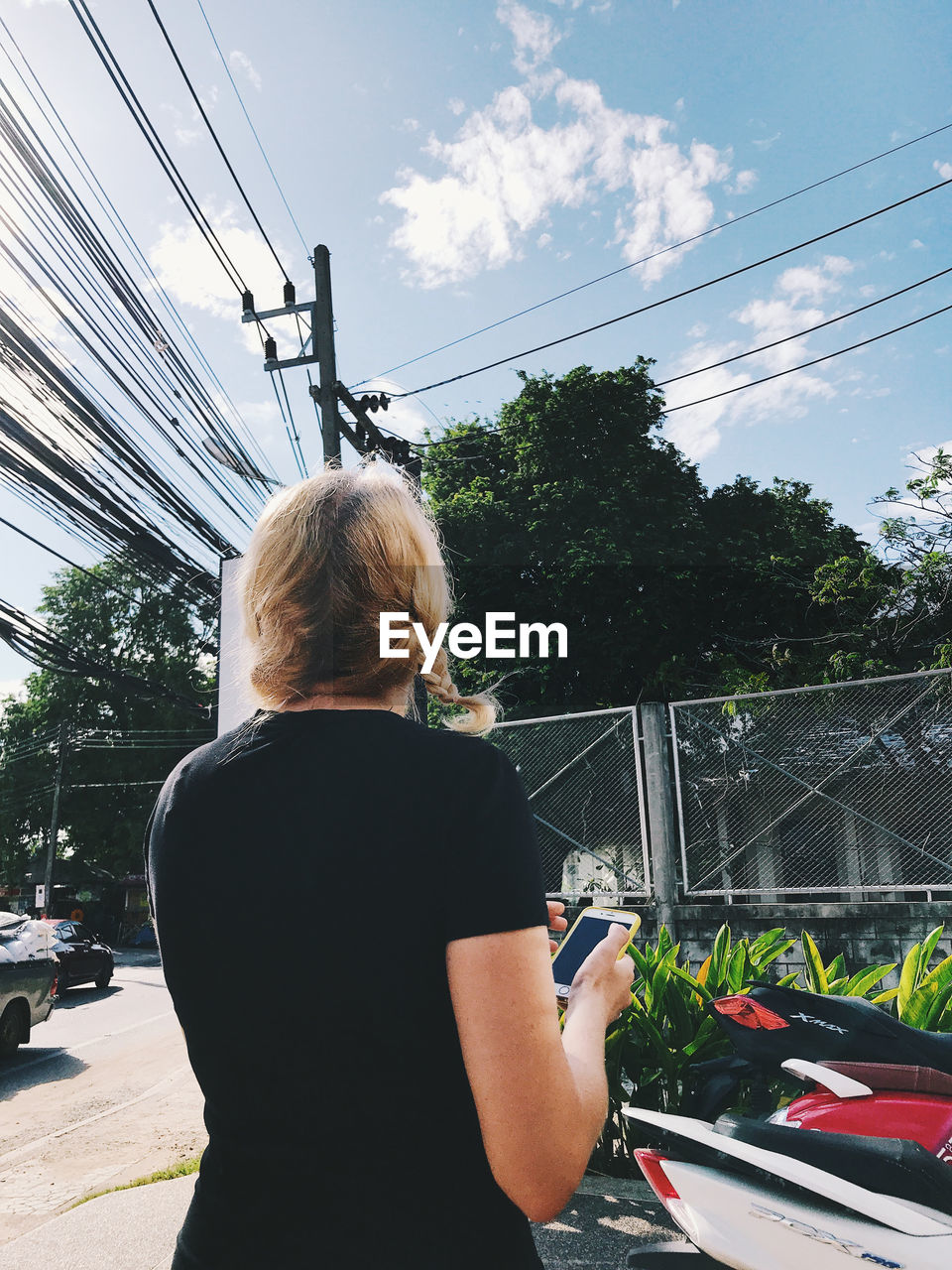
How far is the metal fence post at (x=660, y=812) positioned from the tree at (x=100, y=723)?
2868 centimetres

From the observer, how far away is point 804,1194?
192 centimetres

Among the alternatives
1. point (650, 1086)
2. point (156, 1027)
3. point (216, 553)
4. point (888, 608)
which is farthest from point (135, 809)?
point (650, 1086)

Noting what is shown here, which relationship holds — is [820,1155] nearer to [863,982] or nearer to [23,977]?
[863,982]

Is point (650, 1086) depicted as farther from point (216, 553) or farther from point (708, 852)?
point (216, 553)

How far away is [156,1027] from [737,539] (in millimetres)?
12728

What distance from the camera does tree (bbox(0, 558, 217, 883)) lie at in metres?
33.0

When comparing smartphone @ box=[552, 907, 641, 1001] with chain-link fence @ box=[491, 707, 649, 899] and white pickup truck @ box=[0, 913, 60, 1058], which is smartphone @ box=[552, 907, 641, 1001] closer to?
chain-link fence @ box=[491, 707, 649, 899]

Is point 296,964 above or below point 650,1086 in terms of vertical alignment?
above

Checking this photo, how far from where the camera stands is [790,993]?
2479 mm

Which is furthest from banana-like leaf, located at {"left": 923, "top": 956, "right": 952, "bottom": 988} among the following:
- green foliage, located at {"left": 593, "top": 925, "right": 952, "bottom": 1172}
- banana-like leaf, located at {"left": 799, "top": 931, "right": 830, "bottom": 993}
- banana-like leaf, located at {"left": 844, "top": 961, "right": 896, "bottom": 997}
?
banana-like leaf, located at {"left": 799, "top": 931, "right": 830, "bottom": 993}

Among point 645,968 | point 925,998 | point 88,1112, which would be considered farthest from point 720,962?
point 88,1112

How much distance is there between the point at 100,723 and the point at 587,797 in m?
30.6

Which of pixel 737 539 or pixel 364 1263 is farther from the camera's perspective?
pixel 737 539

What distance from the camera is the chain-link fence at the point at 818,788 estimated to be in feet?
19.3
